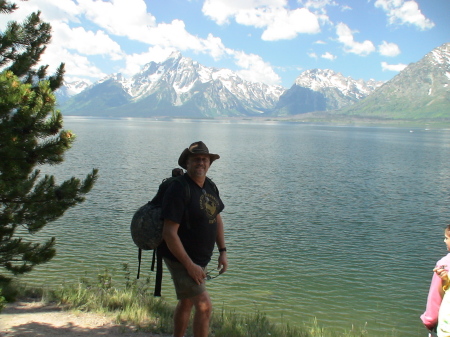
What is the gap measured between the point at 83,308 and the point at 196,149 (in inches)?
166

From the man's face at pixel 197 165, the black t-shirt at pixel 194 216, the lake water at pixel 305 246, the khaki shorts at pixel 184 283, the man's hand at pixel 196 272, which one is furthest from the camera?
the lake water at pixel 305 246

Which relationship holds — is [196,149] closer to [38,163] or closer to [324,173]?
[38,163]

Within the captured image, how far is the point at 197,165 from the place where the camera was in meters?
5.23

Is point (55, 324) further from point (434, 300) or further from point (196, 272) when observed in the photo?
point (434, 300)

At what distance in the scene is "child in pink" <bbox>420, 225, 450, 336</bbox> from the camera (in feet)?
14.5

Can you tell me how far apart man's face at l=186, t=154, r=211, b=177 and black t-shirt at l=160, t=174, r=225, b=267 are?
0.09 metres

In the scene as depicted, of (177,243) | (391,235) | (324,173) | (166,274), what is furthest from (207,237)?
(324,173)

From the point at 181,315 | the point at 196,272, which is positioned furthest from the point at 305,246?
the point at 196,272

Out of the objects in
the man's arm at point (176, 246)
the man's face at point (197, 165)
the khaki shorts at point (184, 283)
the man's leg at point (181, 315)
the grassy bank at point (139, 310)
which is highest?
the man's face at point (197, 165)

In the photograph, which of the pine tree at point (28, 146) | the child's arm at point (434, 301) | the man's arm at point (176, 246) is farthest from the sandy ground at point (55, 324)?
the child's arm at point (434, 301)

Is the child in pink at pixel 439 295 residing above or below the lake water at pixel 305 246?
above

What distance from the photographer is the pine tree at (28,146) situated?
18.5ft

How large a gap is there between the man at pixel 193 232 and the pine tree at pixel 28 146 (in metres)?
1.99

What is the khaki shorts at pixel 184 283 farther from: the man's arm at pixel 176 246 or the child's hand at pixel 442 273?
the child's hand at pixel 442 273
